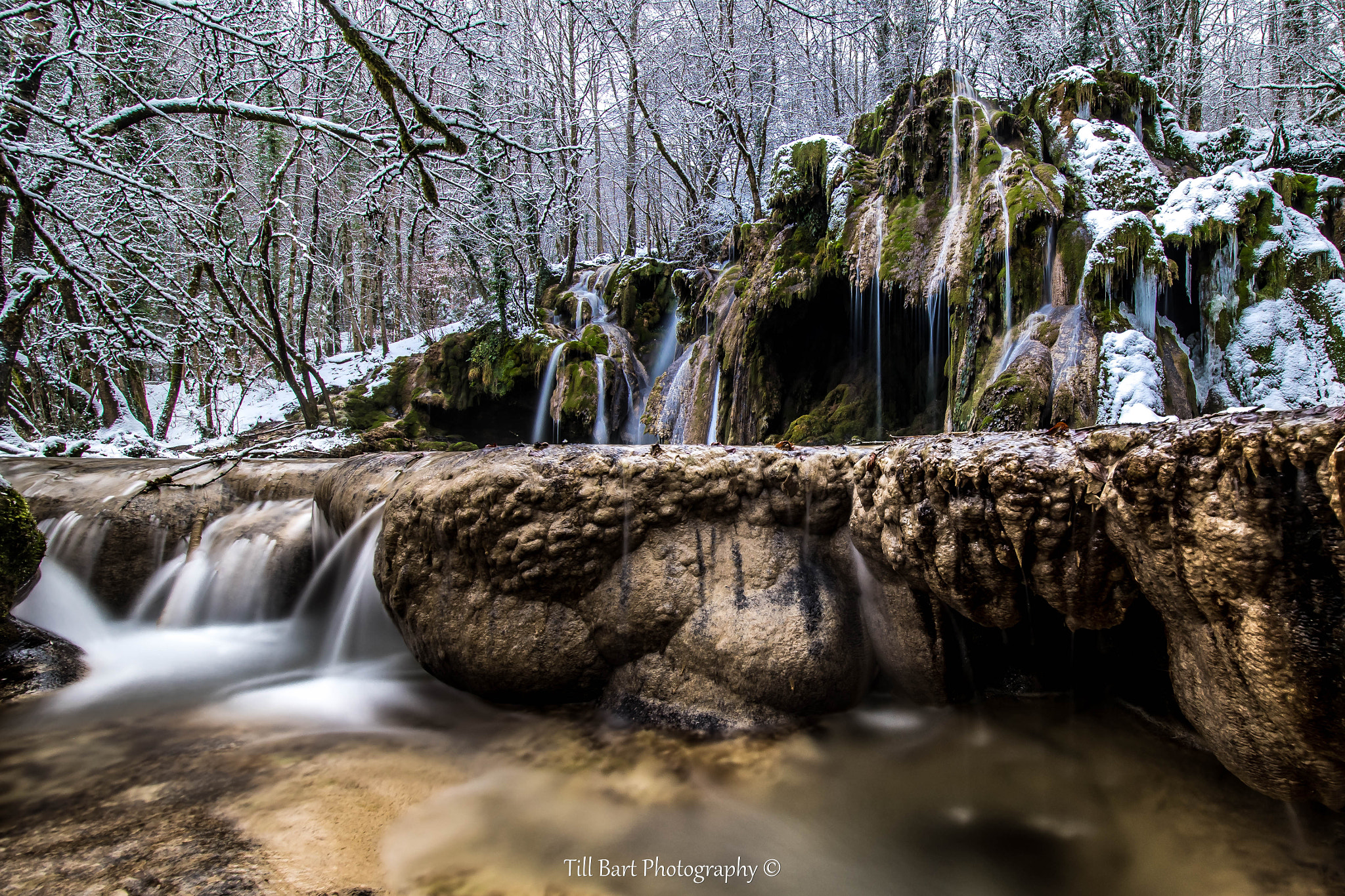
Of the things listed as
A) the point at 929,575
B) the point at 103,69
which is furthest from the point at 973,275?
the point at 103,69

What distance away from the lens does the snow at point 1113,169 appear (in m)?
7.27

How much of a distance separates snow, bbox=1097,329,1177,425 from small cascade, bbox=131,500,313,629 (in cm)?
735

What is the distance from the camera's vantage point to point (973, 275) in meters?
6.95

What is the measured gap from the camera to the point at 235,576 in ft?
16.8

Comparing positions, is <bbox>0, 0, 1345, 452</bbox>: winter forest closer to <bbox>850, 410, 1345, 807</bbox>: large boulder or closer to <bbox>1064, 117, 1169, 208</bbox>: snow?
<bbox>1064, 117, 1169, 208</bbox>: snow

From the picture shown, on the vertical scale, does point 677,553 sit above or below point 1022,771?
above

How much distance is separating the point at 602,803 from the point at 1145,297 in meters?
7.06

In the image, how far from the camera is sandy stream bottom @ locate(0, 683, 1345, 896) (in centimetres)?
213

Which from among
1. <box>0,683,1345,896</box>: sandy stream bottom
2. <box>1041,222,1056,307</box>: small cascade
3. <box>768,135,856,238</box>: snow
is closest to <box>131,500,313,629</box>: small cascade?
<box>0,683,1345,896</box>: sandy stream bottom

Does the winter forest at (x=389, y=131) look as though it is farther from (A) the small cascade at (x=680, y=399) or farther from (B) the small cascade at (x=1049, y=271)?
(A) the small cascade at (x=680, y=399)

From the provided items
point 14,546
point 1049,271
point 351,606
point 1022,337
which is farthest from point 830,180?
point 14,546

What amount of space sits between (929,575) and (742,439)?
686cm

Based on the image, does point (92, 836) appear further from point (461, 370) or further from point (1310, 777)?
point (461, 370)

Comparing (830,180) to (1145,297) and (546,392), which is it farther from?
(546,392)
